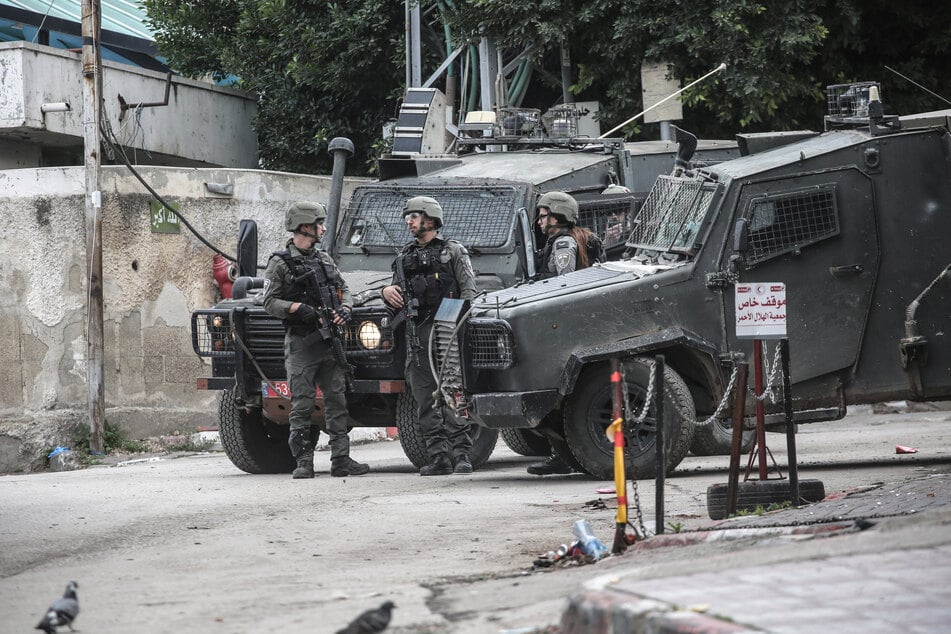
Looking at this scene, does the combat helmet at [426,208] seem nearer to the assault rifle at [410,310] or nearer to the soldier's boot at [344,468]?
the assault rifle at [410,310]

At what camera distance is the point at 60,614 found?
5164mm

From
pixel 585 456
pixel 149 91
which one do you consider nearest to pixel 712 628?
pixel 585 456

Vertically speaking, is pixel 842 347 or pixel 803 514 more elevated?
pixel 842 347

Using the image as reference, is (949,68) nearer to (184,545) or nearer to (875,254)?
(875,254)

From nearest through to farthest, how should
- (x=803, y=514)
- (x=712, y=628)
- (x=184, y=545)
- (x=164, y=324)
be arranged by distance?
(x=712, y=628) → (x=803, y=514) → (x=184, y=545) → (x=164, y=324)

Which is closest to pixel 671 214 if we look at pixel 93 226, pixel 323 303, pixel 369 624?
pixel 323 303

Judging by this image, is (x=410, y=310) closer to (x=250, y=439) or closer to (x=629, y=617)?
(x=250, y=439)

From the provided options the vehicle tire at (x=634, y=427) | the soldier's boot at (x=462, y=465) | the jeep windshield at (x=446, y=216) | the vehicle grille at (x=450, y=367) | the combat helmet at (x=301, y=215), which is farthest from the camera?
the jeep windshield at (x=446, y=216)

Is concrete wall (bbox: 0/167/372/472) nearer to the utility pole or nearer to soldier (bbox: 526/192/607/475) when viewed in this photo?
the utility pole

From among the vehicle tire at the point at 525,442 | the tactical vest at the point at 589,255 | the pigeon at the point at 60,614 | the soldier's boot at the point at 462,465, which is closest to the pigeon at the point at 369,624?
the pigeon at the point at 60,614

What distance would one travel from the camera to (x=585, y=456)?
33.5 feet

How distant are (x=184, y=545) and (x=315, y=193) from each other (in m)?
11.6

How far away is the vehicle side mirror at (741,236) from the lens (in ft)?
33.0

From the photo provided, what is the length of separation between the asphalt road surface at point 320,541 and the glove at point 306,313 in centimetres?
121
